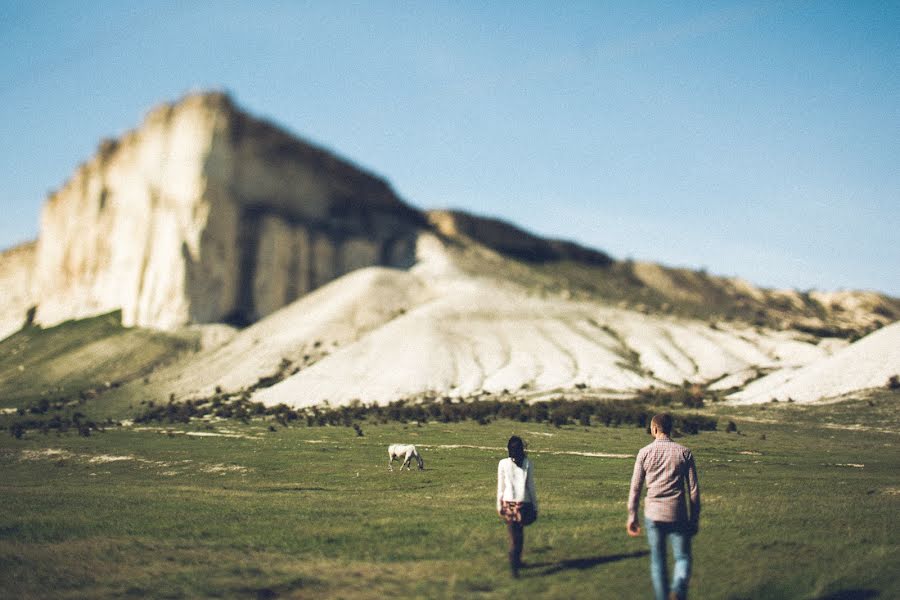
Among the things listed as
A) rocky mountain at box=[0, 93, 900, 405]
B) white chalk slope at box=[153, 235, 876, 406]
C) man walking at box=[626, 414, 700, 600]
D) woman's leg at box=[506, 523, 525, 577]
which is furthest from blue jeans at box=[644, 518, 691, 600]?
white chalk slope at box=[153, 235, 876, 406]

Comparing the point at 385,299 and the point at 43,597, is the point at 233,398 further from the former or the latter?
the point at 43,597

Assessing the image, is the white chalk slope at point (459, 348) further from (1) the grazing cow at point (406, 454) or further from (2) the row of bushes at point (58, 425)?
(1) the grazing cow at point (406, 454)

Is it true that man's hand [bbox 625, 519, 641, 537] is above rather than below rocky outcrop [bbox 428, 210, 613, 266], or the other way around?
below

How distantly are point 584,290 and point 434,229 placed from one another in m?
26.0

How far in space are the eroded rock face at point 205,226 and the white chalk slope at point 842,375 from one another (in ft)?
189

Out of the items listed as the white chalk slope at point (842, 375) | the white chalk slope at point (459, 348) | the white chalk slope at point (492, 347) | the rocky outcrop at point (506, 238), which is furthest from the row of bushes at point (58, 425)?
the rocky outcrop at point (506, 238)

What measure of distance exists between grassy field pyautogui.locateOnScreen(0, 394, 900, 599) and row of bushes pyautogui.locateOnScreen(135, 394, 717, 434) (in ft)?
46.3

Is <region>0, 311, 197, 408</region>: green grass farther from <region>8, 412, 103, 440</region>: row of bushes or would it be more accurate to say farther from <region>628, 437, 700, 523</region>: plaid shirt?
<region>628, 437, 700, 523</region>: plaid shirt

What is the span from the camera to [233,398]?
6172cm

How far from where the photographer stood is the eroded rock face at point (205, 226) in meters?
87.6

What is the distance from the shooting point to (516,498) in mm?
11633

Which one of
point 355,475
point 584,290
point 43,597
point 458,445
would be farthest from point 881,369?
point 584,290

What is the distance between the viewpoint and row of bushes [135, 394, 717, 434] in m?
44.8

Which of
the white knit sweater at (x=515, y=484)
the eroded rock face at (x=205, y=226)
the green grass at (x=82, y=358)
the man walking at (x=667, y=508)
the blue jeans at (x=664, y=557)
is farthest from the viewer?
the eroded rock face at (x=205, y=226)
